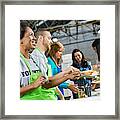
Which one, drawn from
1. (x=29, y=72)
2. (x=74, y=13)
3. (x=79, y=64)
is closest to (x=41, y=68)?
(x=29, y=72)

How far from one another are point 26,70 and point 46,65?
10 cm

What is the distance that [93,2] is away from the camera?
108 centimetres

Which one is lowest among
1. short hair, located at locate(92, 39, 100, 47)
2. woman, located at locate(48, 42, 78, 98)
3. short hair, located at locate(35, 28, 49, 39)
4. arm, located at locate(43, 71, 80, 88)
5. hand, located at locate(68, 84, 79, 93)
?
hand, located at locate(68, 84, 79, 93)

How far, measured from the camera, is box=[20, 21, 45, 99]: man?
1.06 meters

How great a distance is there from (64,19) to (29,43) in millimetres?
198

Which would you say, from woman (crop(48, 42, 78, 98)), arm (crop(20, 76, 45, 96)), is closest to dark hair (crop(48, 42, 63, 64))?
woman (crop(48, 42, 78, 98))

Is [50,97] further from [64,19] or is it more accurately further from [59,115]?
A: [64,19]

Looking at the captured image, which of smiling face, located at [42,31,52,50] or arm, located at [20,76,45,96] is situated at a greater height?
smiling face, located at [42,31,52,50]

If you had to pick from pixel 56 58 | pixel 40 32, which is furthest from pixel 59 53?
pixel 40 32

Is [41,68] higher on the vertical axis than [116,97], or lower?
higher

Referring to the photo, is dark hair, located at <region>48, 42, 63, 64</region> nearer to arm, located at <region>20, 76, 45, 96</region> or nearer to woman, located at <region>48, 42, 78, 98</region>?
woman, located at <region>48, 42, 78, 98</region>

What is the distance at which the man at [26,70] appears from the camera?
41.8 inches

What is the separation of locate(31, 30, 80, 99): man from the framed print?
0.03 meters

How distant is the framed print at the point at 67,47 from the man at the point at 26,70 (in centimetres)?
2
